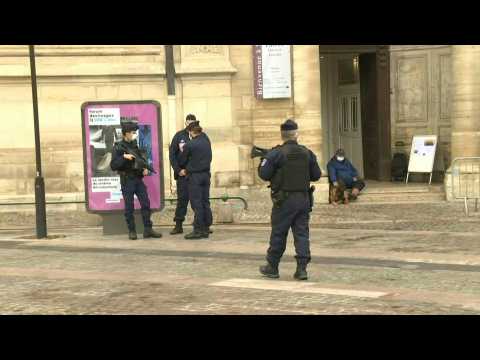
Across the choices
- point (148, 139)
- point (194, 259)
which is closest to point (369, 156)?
point (148, 139)

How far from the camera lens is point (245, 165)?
1770 centimetres

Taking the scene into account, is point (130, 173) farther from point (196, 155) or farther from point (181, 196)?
point (196, 155)

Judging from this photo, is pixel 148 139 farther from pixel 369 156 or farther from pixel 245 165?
pixel 369 156

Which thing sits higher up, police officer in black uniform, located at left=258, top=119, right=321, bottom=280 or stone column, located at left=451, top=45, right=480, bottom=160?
stone column, located at left=451, top=45, right=480, bottom=160

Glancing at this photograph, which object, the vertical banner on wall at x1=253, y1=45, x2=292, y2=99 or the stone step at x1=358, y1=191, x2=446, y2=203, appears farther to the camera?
the stone step at x1=358, y1=191, x2=446, y2=203

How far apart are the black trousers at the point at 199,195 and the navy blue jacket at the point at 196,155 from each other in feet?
0.36

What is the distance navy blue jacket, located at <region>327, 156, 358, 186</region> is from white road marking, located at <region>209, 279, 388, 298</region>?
827 cm

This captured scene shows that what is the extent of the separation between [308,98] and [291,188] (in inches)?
338

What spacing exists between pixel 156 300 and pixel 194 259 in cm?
293

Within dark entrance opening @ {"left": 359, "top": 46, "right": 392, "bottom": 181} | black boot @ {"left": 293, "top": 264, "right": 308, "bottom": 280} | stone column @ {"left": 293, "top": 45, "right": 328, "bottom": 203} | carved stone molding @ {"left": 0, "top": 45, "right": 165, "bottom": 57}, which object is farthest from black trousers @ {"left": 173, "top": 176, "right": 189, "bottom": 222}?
dark entrance opening @ {"left": 359, "top": 46, "right": 392, "bottom": 181}

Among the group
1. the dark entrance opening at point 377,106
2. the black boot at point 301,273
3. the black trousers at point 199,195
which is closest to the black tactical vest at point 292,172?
the black boot at point 301,273

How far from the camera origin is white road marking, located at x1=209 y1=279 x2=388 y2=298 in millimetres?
8617

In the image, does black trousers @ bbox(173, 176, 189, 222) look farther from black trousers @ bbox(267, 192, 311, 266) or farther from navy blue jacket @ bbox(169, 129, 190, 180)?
black trousers @ bbox(267, 192, 311, 266)

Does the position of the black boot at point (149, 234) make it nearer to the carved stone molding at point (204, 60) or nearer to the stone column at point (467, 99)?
the carved stone molding at point (204, 60)
